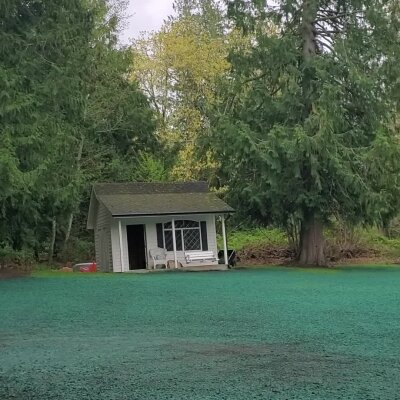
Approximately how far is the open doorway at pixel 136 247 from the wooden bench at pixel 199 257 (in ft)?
7.18

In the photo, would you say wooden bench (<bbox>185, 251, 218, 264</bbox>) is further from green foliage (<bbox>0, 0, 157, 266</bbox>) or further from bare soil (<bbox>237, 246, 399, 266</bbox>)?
bare soil (<bbox>237, 246, 399, 266</bbox>)

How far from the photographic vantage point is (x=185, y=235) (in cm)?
2386

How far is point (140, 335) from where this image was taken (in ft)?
26.2

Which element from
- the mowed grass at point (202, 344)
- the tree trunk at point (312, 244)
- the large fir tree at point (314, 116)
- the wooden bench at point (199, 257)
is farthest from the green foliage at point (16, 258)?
the mowed grass at point (202, 344)

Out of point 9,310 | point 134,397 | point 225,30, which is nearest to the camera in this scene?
point 134,397

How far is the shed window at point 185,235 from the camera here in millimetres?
23703

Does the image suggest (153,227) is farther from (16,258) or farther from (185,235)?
(16,258)

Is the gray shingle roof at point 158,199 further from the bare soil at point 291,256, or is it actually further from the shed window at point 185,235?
the bare soil at point 291,256

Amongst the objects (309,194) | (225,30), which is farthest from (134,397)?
(225,30)

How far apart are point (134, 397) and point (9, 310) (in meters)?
6.89

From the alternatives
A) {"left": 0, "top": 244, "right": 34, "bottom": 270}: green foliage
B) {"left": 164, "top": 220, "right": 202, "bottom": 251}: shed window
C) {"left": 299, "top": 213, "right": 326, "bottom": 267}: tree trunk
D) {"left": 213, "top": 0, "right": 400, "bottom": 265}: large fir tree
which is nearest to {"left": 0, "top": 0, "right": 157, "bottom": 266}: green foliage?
{"left": 0, "top": 244, "right": 34, "bottom": 270}: green foliage

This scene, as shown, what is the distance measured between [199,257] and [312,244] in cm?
443

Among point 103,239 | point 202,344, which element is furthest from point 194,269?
point 202,344

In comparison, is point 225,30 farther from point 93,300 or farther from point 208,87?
point 93,300
